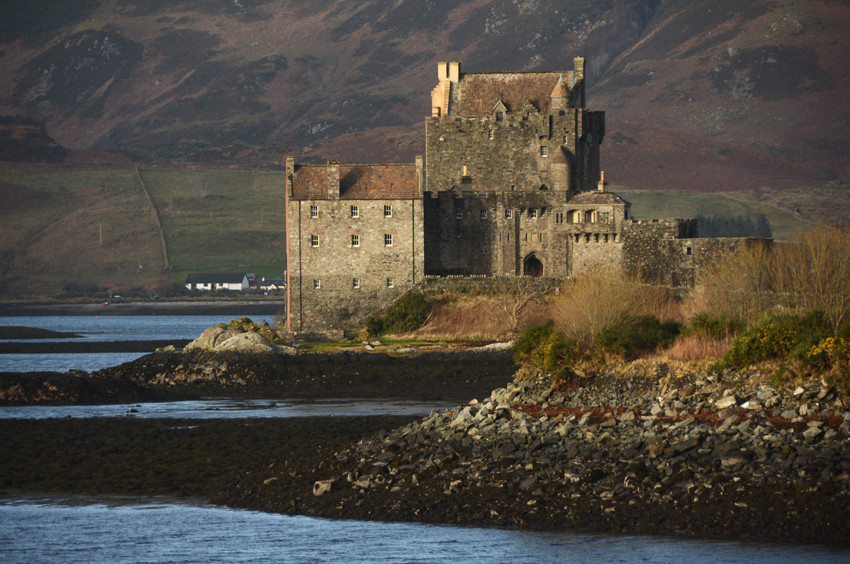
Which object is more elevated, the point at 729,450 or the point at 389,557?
the point at 729,450

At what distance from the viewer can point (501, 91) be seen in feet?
295

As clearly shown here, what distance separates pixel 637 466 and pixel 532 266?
181 ft

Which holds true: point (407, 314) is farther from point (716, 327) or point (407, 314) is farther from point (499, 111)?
point (716, 327)

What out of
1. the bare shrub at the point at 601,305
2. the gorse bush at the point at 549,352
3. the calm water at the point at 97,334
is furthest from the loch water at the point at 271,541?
the calm water at the point at 97,334

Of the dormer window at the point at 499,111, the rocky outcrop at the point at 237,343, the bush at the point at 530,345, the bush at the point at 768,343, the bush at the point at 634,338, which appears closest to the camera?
the bush at the point at 768,343

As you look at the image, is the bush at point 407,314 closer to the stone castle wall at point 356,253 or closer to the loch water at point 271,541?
the stone castle wall at point 356,253

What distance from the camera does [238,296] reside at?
637 ft

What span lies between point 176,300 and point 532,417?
163 metres

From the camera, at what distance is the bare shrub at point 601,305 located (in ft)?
148

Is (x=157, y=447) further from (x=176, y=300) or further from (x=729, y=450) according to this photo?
(x=176, y=300)

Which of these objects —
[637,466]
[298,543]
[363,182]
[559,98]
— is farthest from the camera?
[559,98]

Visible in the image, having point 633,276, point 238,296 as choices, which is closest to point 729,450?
point 633,276

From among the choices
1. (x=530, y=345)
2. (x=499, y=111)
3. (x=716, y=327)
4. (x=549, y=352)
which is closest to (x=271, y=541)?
(x=549, y=352)

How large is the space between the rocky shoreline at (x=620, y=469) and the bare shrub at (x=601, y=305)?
7690 millimetres
